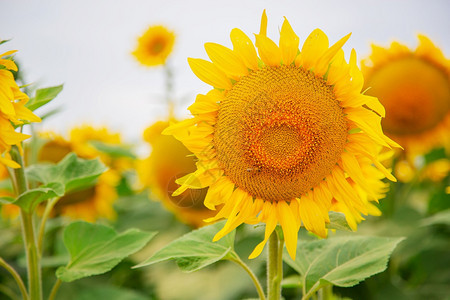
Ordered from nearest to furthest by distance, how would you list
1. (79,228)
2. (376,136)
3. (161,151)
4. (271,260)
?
(376,136) → (271,260) → (79,228) → (161,151)

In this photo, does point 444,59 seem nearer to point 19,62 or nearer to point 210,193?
point 210,193

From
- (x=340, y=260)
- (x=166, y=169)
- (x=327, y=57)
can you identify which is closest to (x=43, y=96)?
(x=327, y=57)

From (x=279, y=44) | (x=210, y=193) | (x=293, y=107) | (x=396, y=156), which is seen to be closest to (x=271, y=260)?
(x=210, y=193)

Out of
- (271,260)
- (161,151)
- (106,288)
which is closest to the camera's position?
(271,260)

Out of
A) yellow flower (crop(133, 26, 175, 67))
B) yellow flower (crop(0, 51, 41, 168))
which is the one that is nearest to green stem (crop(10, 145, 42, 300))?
yellow flower (crop(0, 51, 41, 168))

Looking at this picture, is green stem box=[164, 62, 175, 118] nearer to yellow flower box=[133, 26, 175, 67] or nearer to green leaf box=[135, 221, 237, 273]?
yellow flower box=[133, 26, 175, 67]

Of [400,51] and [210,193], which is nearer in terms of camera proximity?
[210,193]
